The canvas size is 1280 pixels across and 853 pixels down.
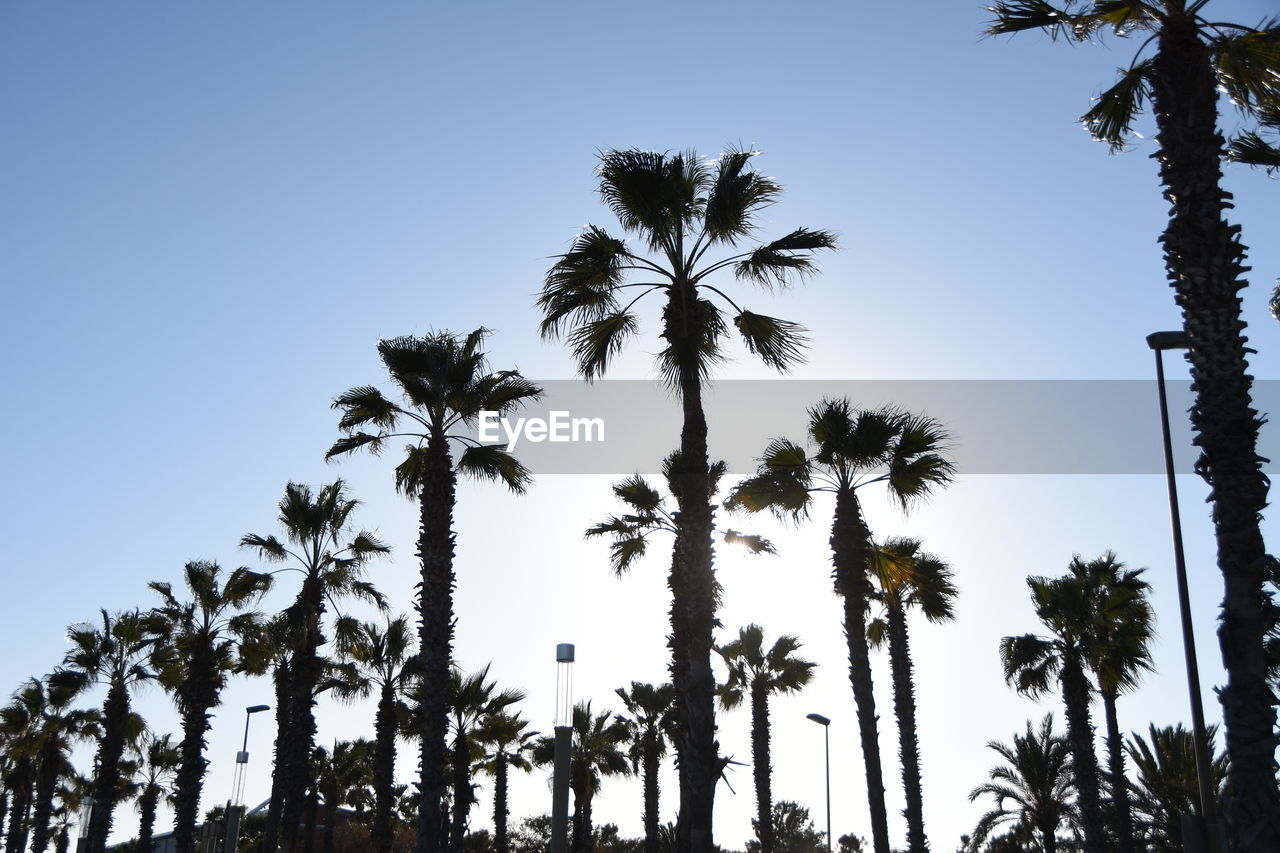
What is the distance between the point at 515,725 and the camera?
41.6 m

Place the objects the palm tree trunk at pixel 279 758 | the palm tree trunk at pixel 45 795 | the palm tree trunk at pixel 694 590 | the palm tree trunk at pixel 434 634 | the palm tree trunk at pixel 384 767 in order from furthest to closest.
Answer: the palm tree trunk at pixel 45 795 → the palm tree trunk at pixel 279 758 → the palm tree trunk at pixel 384 767 → the palm tree trunk at pixel 434 634 → the palm tree trunk at pixel 694 590

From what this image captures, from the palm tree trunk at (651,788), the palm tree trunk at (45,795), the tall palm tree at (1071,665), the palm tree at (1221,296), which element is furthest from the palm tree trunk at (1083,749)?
the palm tree trunk at (45,795)

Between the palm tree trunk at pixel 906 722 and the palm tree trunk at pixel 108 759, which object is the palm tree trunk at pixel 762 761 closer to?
the palm tree trunk at pixel 906 722

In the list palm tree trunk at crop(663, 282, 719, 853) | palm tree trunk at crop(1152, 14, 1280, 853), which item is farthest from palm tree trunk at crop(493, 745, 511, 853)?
palm tree trunk at crop(1152, 14, 1280, 853)

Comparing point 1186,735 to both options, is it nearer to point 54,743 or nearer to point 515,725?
point 515,725

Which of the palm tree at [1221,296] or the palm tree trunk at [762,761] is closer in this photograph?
the palm tree at [1221,296]

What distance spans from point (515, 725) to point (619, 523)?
1696 centimetres

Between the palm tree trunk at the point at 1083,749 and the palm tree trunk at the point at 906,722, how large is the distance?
6465mm

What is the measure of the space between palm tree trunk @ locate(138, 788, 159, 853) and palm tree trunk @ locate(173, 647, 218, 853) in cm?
1616

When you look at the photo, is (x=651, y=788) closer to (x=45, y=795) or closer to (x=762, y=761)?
(x=762, y=761)

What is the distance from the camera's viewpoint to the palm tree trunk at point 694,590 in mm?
15102

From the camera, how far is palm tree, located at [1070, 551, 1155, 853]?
30375mm

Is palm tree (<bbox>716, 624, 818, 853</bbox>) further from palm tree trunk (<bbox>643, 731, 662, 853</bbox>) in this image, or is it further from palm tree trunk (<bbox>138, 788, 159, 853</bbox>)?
palm tree trunk (<bbox>138, 788, 159, 853</bbox>)

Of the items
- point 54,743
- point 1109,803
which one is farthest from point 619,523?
point 54,743
